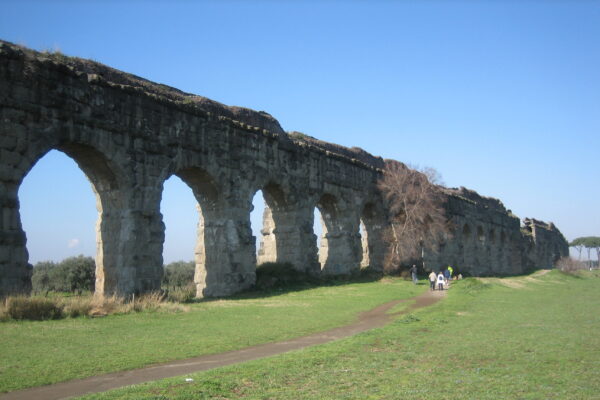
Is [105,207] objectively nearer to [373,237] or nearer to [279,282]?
[279,282]

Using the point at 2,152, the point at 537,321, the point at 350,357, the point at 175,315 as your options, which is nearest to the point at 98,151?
the point at 2,152

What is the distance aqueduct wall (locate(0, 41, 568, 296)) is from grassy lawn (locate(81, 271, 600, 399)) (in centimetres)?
693

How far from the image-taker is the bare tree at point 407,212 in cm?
2461

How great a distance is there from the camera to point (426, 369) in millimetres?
6152

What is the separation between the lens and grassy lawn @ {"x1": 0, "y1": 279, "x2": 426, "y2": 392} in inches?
250

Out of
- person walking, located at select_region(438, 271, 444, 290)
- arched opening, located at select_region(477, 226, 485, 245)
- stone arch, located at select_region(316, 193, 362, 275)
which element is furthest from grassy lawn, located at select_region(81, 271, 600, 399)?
arched opening, located at select_region(477, 226, 485, 245)

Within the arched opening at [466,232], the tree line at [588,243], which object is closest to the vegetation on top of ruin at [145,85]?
the arched opening at [466,232]

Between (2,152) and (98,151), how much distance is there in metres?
2.33

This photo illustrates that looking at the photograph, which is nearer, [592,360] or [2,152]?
[592,360]

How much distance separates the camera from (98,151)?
41.7ft

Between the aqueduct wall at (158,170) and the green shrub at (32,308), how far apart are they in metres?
1.01

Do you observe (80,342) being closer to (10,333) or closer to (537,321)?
(10,333)

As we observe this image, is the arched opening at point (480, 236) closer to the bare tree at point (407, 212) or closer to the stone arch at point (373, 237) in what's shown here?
the bare tree at point (407, 212)

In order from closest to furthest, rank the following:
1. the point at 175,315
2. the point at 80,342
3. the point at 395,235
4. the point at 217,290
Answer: the point at 80,342 → the point at 175,315 → the point at 217,290 → the point at 395,235
